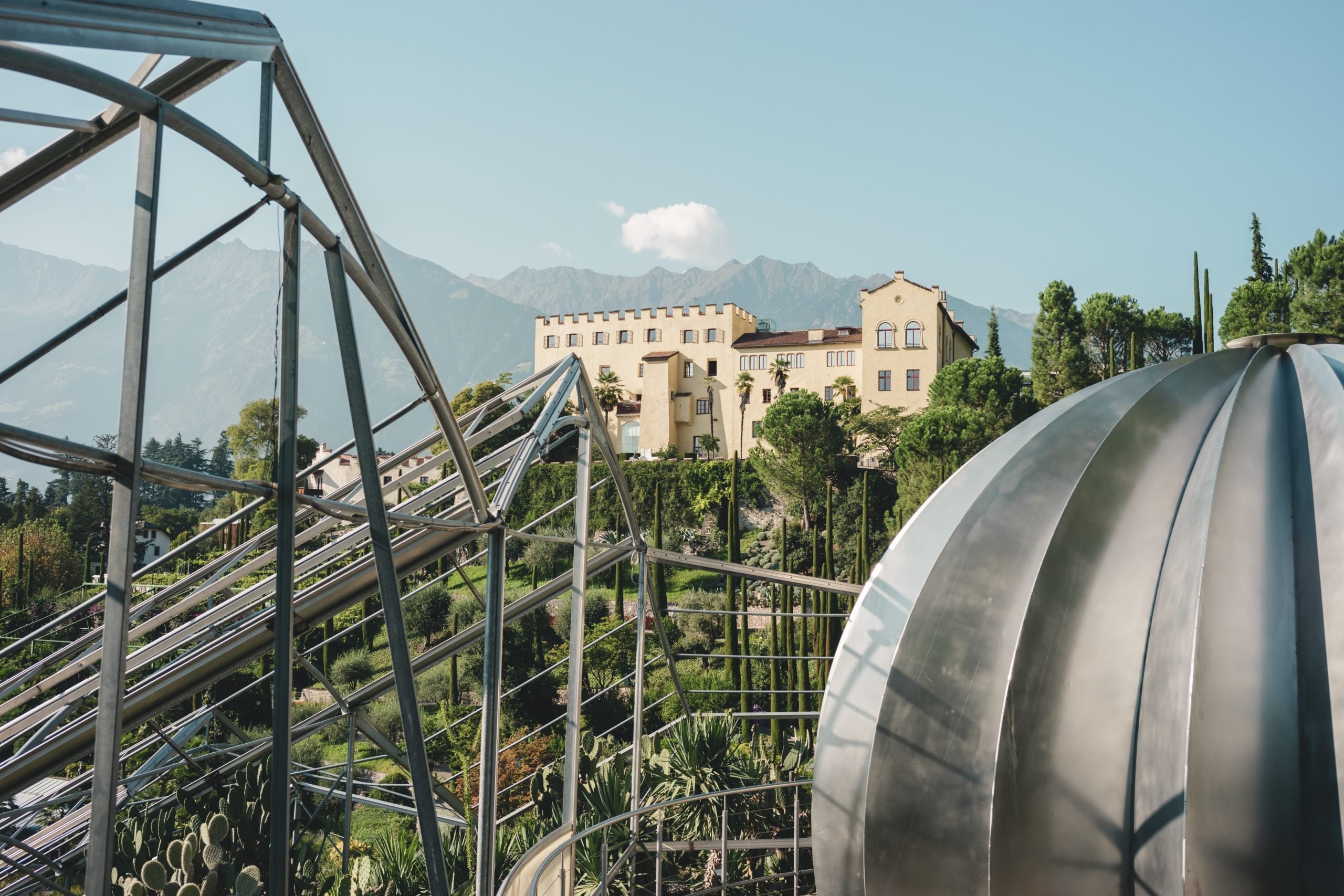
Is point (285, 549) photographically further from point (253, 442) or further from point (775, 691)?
point (253, 442)

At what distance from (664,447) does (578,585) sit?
5070cm

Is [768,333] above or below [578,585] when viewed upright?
above

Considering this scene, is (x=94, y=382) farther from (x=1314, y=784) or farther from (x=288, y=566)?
(x=1314, y=784)

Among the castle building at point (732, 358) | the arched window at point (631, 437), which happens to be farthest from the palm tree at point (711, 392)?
the arched window at point (631, 437)

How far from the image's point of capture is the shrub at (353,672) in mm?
27422

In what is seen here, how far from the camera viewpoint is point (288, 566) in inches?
132

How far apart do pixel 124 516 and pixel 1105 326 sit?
49735 mm

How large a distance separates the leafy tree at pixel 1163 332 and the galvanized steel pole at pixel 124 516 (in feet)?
170

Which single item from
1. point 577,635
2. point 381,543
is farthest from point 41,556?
point 381,543

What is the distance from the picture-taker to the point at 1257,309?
34.1m

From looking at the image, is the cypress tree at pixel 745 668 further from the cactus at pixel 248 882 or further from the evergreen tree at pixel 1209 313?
the evergreen tree at pixel 1209 313

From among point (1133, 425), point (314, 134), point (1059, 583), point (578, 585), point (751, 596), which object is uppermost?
point (314, 134)

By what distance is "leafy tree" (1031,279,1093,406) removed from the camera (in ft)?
142

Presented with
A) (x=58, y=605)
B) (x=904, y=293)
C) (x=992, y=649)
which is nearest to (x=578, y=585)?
(x=992, y=649)
